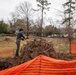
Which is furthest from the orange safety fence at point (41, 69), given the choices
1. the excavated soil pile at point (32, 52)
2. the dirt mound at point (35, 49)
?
the dirt mound at point (35, 49)

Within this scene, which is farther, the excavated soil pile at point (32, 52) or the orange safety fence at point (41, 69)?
the excavated soil pile at point (32, 52)

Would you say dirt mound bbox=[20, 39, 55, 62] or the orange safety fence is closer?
the orange safety fence

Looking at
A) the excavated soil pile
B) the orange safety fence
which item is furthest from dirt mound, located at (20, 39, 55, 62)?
the orange safety fence

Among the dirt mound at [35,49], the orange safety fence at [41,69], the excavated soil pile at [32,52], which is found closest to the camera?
the orange safety fence at [41,69]

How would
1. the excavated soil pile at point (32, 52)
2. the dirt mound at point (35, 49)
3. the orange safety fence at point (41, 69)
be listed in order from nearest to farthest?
the orange safety fence at point (41, 69), the excavated soil pile at point (32, 52), the dirt mound at point (35, 49)

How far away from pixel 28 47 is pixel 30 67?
29.8 ft

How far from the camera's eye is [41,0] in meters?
54.7

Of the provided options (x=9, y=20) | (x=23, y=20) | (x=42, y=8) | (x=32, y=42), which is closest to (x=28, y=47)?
(x=32, y=42)

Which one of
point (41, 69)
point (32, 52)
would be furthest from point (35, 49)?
point (41, 69)

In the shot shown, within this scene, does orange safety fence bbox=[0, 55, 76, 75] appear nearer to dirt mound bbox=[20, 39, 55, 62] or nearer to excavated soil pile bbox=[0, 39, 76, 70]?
excavated soil pile bbox=[0, 39, 76, 70]

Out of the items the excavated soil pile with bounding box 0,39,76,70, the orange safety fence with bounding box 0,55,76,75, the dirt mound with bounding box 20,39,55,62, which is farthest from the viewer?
the dirt mound with bounding box 20,39,55,62

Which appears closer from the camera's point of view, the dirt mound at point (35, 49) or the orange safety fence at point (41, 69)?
the orange safety fence at point (41, 69)

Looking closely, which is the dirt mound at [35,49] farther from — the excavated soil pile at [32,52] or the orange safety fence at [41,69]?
the orange safety fence at [41,69]

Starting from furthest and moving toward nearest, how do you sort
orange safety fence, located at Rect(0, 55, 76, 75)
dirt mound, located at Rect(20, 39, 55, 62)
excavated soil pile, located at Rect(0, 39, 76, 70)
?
dirt mound, located at Rect(20, 39, 55, 62)
excavated soil pile, located at Rect(0, 39, 76, 70)
orange safety fence, located at Rect(0, 55, 76, 75)
